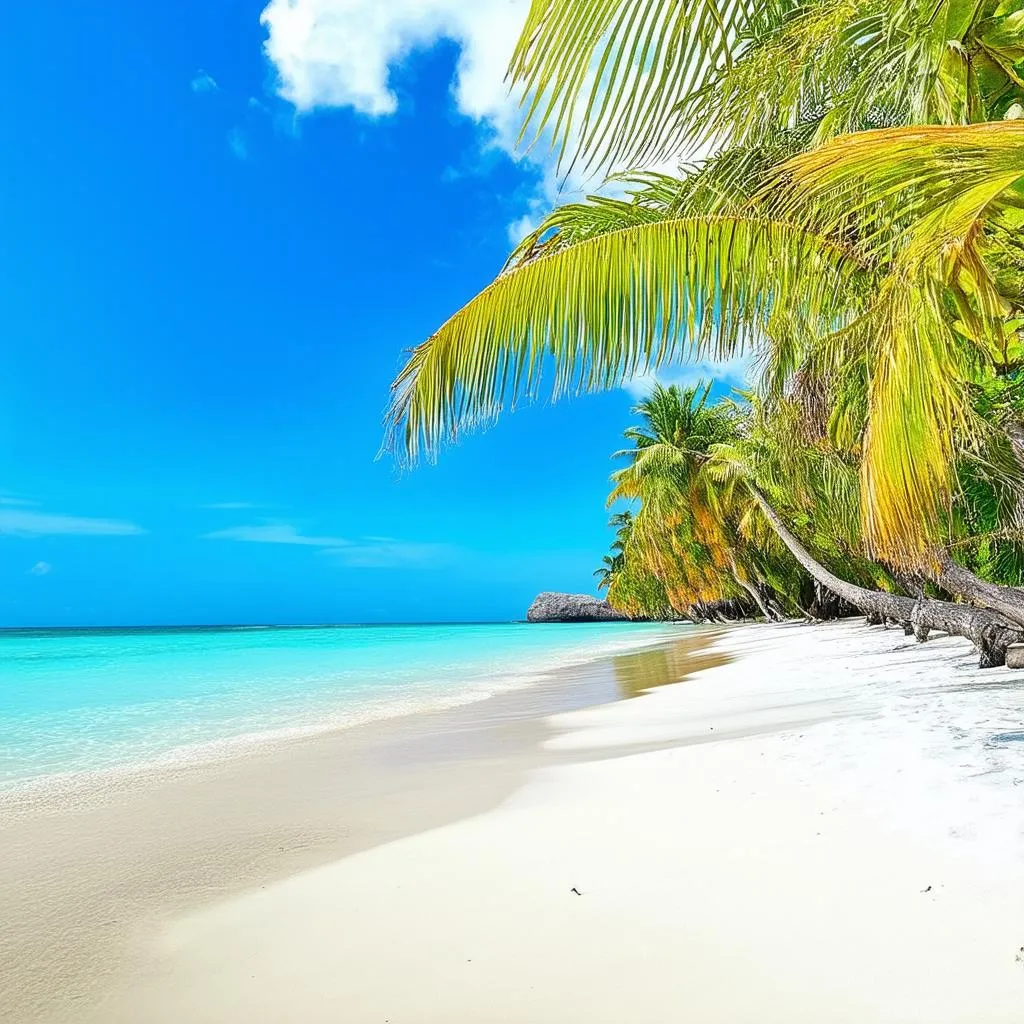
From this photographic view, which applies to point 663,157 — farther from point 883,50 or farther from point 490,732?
point 490,732

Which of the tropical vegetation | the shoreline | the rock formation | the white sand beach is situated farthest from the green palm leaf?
the rock formation

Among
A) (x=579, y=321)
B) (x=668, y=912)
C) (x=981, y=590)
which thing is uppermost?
(x=579, y=321)

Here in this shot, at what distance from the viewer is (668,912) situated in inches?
82.9

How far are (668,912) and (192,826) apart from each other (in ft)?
8.90

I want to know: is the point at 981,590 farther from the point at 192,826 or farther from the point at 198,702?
the point at 198,702

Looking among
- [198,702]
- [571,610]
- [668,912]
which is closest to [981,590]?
[668,912]

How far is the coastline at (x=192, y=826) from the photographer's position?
2.29m

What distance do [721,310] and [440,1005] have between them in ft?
8.98

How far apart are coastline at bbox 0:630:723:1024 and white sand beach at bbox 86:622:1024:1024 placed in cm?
19

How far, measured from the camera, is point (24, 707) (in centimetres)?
1082

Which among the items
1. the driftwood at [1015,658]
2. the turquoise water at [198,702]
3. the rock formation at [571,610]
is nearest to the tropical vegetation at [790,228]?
the driftwood at [1015,658]

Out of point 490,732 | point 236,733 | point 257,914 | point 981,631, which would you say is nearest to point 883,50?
point 257,914

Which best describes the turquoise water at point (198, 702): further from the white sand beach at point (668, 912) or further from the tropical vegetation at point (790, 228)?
the tropical vegetation at point (790, 228)

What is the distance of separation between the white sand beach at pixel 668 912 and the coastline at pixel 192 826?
19 cm
